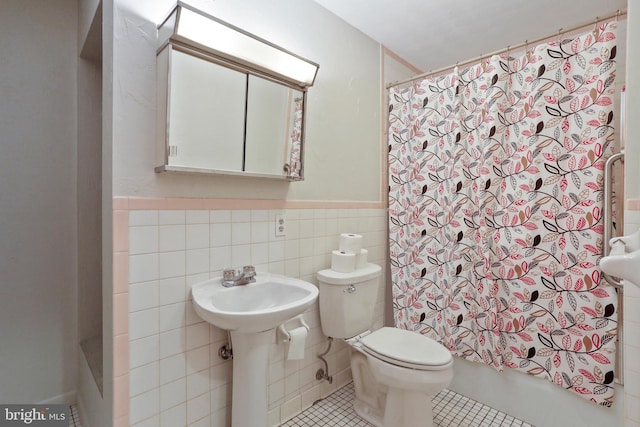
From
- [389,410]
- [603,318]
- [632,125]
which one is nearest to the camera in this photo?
[632,125]

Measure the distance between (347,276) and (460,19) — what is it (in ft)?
5.79

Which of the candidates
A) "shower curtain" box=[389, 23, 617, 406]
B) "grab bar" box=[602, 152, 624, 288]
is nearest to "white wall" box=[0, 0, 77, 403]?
"shower curtain" box=[389, 23, 617, 406]

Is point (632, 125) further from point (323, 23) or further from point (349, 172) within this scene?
point (323, 23)

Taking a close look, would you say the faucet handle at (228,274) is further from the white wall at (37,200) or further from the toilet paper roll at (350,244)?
the white wall at (37,200)

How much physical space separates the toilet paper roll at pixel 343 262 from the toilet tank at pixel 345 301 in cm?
3

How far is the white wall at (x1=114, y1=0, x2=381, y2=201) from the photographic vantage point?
1191 mm

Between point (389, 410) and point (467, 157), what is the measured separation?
1475 mm

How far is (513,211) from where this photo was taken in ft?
5.64

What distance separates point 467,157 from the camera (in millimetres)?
1893

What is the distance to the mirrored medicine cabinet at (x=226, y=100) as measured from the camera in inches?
48.6

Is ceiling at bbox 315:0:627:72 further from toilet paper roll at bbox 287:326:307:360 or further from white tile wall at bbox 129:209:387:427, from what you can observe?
toilet paper roll at bbox 287:326:307:360

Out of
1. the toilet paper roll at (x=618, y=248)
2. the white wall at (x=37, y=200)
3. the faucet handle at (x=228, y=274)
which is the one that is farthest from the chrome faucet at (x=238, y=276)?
the toilet paper roll at (x=618, y=248)

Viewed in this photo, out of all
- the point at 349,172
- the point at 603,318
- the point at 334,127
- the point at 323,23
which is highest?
the point at 323,23

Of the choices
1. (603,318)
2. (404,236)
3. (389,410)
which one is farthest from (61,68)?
(603,318)
